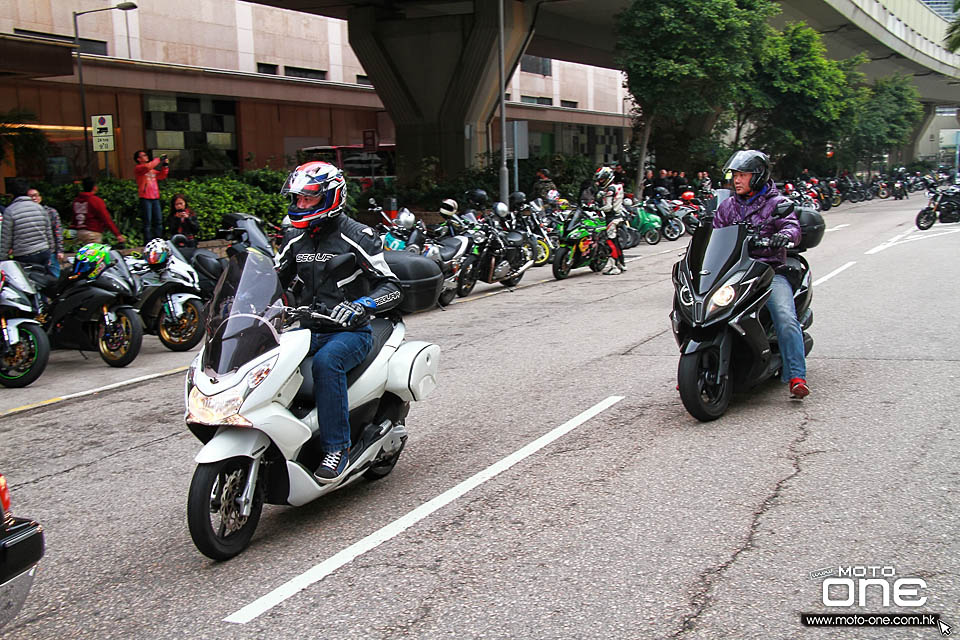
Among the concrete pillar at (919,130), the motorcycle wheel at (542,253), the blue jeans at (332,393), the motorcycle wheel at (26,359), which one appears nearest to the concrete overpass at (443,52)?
the motorcycle wheel at (542,253)

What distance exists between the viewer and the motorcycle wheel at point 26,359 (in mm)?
9219

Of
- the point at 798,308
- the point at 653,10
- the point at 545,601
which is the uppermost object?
the point at 653,10

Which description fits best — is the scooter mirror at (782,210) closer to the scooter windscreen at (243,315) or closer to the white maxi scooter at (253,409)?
the white maxi scooter at (253,409)

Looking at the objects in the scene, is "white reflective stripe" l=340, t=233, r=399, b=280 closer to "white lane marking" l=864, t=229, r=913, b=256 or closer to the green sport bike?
the green sport bike

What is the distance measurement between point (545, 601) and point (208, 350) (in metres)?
1.96

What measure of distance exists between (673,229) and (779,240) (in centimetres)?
1946

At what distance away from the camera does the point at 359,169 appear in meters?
33.2

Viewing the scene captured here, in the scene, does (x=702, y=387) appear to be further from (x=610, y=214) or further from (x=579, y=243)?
(x=610, y=214)

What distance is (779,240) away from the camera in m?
6.77

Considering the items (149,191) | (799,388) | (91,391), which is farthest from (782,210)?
(149,191)

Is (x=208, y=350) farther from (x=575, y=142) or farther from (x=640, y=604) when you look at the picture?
(x=575, y=142)

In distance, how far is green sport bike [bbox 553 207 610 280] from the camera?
17.2m

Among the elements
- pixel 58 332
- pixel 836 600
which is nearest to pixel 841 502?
pixel 836 600

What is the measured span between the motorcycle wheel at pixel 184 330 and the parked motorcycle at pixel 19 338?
172cm
